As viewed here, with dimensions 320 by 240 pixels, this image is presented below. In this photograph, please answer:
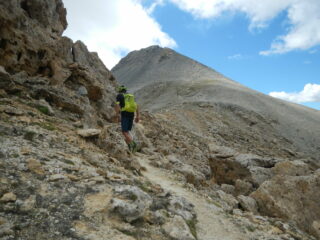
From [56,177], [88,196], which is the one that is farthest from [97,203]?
[56,177]

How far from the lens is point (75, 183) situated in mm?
5547

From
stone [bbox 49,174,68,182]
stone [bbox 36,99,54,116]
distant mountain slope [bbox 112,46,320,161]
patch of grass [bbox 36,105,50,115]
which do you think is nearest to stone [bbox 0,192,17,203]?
stone [bbox 49,174,68,182]

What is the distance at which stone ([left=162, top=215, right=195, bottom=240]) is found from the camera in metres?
5.14

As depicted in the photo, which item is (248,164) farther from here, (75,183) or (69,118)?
(75,183)

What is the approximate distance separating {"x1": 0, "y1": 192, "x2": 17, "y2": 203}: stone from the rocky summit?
15 mm

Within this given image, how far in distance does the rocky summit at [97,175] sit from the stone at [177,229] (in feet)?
0.07

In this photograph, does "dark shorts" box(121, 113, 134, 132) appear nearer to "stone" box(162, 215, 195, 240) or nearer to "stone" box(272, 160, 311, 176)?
"stone" box(162, 215, 195, 240)

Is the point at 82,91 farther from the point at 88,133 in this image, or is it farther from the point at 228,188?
the point at 228,188

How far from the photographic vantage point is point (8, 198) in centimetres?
444

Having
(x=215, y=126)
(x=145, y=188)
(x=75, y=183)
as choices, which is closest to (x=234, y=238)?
(x=145, y=188)

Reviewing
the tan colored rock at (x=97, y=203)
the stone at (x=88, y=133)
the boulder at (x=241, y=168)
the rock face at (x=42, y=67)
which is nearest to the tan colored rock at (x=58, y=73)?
the rock face at (x=42, y=67)

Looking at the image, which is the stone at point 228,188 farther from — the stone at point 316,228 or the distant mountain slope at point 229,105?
the distant mountain slope at point 229,105

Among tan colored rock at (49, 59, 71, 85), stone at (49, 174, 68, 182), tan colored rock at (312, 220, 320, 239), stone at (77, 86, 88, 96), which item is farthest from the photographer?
stone at (77, 86, 88, 96)

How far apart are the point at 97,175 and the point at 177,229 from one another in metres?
2.07
